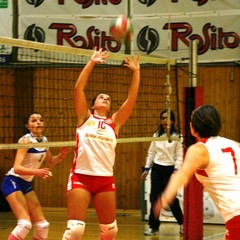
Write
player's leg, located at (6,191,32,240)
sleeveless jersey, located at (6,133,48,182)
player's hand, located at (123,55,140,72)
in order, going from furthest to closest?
→ sleeveless jersey, located at (6,133,48,182) → player's leg, located at (6,191,32,240) → player's hand, located at (123,55,140,72)

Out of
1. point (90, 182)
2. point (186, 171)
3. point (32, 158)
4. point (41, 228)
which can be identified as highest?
point (186, 171)

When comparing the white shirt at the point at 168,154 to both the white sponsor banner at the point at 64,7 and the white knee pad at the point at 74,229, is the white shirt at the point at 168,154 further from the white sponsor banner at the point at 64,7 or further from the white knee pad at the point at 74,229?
the white knee pad at the point at 74,229

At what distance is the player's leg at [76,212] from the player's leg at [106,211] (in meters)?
0.16

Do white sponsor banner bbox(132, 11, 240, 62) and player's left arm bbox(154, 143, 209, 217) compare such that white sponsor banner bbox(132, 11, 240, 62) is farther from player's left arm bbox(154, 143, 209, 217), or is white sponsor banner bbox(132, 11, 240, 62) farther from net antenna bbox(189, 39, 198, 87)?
player's left arm bbox(154, 143, 209, 217)

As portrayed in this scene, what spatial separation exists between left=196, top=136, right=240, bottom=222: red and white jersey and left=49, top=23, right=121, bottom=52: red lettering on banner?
30.7ft

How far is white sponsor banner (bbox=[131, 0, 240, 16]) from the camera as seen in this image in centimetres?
1341

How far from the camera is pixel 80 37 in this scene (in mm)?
14305

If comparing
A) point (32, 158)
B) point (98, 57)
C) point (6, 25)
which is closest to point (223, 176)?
point (98, 57)

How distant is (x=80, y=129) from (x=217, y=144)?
2.60m

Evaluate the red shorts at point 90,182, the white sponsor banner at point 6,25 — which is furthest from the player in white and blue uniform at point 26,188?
the white sponsor banner at point 6,25

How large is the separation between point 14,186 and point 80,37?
6530 mm

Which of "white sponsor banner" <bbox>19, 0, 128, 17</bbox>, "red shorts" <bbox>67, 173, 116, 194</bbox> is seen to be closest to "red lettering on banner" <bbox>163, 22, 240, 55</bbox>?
"white sponsor banner" <bbox>19, 0, 128, 17</bbox>

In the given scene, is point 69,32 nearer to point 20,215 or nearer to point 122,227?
point 122,227

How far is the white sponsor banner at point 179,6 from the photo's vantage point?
528 inches
